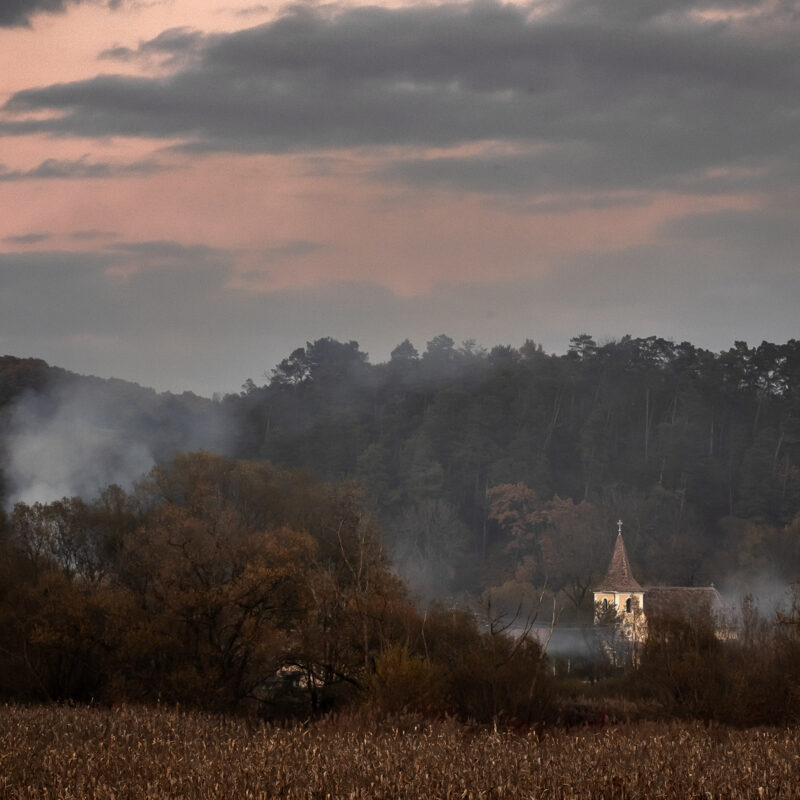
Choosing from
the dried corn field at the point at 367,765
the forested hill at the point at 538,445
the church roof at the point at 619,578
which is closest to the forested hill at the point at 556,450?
the forested hill at the point at 538,445

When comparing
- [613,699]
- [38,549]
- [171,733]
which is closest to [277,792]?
[171,733]

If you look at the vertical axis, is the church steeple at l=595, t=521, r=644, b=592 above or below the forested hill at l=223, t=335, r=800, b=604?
below

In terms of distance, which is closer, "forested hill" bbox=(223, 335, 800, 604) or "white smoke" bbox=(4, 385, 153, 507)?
"white smoke" bbox=(4, 385, 153, 507)

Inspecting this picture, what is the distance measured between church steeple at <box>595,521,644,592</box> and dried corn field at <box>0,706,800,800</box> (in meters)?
80.5

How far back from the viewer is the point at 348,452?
501 feet

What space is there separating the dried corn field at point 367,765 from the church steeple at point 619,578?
8052 centimetres

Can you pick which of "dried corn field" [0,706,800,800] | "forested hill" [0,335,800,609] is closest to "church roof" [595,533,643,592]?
"forested hill" [0,335,800,609]

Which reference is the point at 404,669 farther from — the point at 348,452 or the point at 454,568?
the point at 348,452

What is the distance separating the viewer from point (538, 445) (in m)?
153

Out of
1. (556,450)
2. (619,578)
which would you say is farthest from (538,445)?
(619,578)

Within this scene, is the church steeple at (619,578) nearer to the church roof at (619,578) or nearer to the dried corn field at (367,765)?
the church roof at (619,578)

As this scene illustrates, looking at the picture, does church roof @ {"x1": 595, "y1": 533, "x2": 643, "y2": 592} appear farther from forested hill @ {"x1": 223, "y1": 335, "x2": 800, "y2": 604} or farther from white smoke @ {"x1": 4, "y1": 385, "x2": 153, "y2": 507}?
→ white smoke @ {"x1": 4, "y1": 385, "x2": 153, "y2": 507}

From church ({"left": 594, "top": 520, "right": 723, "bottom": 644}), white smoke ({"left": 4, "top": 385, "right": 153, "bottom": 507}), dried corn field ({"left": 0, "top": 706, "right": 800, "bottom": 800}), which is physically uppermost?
white smoke ({"left": 4, "top": 385, "right": 153, "bottom": 507})

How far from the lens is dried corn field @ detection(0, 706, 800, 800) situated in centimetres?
1906
